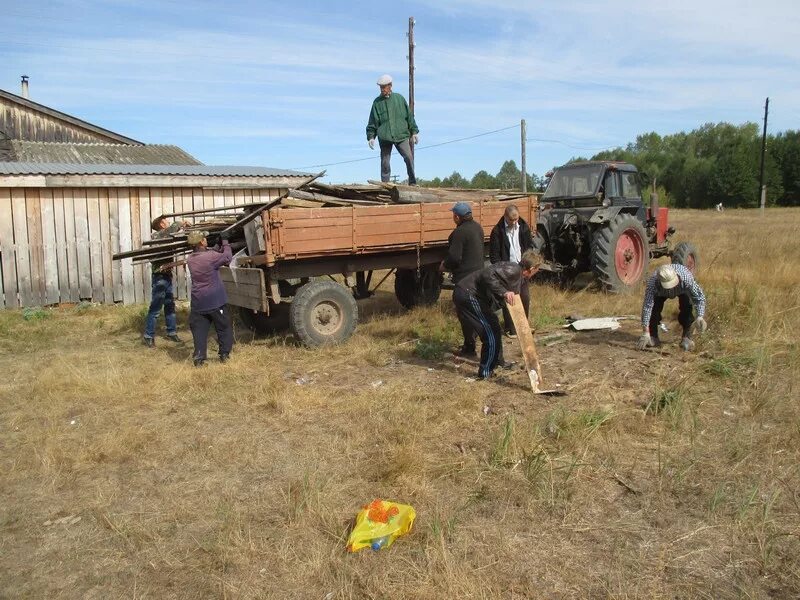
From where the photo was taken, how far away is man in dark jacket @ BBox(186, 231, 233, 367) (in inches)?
281

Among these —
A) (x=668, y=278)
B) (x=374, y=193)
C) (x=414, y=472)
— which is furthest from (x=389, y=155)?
(x=414, y=472)

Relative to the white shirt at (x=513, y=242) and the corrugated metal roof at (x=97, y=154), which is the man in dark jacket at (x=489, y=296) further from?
the corrugated metal roof at (x=97, y=154)

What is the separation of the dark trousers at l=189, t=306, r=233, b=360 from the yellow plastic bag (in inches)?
158

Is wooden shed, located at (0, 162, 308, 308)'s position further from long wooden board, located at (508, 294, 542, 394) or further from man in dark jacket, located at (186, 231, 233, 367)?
long wooden board, located at (508, 294, 542, 394)

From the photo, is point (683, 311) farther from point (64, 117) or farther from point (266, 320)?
point (64, 117)

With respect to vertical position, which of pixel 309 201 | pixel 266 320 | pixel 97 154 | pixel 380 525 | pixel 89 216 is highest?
pixel 97 154

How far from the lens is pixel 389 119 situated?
9852 millimetres

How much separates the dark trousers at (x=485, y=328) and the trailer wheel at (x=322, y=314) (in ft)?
6.55

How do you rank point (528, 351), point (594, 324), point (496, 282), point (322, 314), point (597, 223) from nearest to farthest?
point (528, 351) → point (496, 282) → point (322, 314) → point (594, 324) → point (597, 223)

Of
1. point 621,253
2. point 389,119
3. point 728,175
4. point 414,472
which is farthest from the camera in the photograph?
point 728,175

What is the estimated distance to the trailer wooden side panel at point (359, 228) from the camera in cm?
728

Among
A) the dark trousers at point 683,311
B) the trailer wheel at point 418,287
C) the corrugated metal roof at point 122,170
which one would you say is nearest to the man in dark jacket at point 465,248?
the dark trousers at point 683,311

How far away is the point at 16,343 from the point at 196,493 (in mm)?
6298

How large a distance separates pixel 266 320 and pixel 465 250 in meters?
3.49
